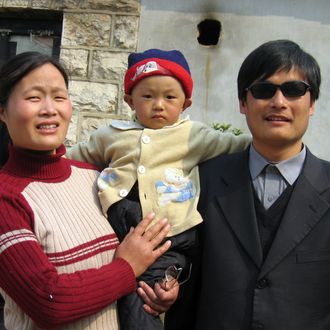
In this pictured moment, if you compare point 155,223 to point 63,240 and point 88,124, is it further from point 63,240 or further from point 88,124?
point 88,124

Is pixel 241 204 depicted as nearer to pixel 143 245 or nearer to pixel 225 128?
pixel 143 245

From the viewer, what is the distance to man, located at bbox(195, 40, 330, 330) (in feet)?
5.56

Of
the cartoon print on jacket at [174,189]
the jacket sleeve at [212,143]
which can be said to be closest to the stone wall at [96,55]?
the jacket sleeve at [212,143]

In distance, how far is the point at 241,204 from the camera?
1.86m

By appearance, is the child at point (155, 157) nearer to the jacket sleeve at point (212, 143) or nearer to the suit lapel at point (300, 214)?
the jacket sleeve at point (212, 143)

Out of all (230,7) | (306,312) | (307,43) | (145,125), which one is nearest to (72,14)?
(230,7)

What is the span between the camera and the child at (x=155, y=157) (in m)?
1.92

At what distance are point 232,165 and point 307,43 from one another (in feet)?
8.66

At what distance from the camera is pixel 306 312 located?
5.51 feet

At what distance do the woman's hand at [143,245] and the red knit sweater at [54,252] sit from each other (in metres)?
0.04

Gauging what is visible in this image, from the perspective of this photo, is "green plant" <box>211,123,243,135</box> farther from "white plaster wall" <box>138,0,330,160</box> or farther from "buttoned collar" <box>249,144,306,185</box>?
"buttoned collar" <box>249,144,306,185</box>

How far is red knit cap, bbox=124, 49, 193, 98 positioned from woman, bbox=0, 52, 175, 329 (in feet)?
1.42

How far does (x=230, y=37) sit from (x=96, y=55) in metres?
1.28

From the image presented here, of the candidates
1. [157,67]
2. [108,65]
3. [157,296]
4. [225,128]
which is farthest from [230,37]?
[157,296]
